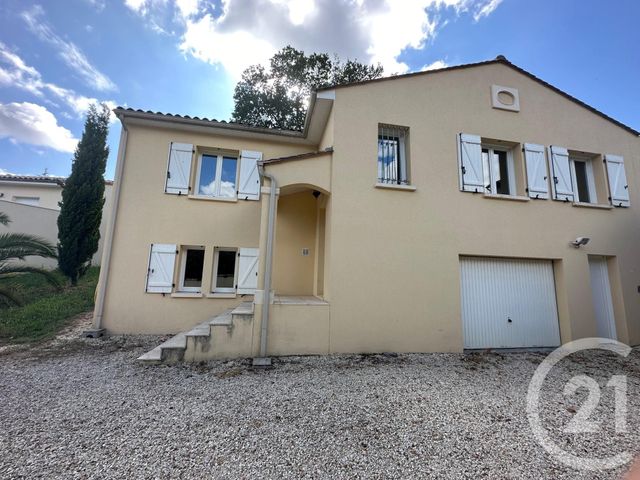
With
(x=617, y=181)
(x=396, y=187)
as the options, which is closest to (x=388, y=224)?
(x=396, y=187)

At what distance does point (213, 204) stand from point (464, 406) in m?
7.32

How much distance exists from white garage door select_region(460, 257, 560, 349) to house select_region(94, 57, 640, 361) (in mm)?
39

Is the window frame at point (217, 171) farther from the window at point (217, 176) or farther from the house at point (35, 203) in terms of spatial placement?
the house at point (35, 203)

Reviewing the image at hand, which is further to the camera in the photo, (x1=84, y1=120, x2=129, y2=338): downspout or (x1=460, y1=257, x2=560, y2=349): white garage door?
(x1=84, y1=120, x2=129, y2=338): downspout

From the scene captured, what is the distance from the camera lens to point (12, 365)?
4.90 m

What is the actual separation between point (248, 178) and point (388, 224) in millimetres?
4356

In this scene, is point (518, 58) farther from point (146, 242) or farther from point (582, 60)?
point (146, 242)

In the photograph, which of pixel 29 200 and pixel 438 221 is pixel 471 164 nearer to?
pixel 438 221

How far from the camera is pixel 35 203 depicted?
49.4 ft

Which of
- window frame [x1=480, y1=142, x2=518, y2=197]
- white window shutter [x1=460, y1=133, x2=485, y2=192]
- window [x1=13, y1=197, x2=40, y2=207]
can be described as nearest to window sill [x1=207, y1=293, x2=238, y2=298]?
white window shutter [x1=460, y1=133, x2=485, y2=192]

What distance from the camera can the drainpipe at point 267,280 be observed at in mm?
5266

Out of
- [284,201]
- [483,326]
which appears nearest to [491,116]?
[483,326]

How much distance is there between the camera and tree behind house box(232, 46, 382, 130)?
1548 centimetres

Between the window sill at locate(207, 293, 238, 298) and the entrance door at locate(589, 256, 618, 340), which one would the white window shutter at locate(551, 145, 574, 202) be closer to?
the entrance door at locate(589, 256, 618, 340)
